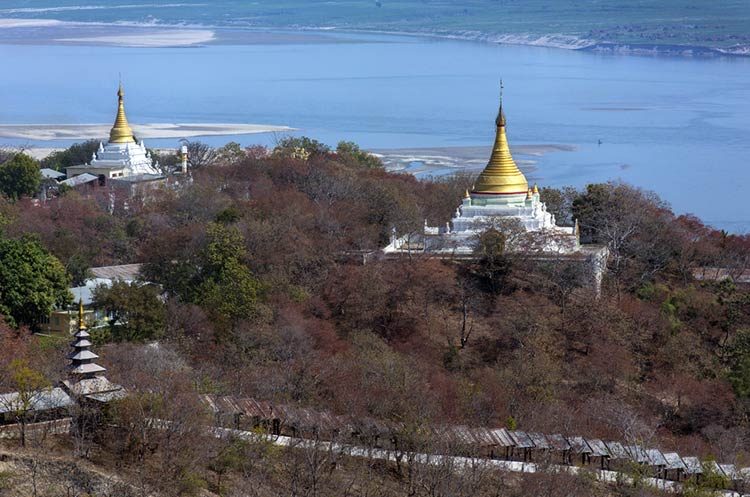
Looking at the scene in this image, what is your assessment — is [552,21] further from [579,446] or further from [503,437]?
[503,437]

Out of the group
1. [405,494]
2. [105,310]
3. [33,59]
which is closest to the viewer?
[405,494]

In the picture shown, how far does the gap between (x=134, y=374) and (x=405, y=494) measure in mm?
4132

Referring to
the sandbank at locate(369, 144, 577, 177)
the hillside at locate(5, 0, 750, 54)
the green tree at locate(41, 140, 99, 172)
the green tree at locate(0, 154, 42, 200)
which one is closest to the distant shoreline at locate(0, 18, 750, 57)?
the hillside at locate(5, 0, 750, 54)

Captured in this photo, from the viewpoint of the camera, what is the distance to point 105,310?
28016 mm

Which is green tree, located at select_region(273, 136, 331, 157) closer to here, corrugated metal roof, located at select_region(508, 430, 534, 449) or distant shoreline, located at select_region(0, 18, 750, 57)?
corrugated metal roof, located at select_region(508, 430, 534, 449)

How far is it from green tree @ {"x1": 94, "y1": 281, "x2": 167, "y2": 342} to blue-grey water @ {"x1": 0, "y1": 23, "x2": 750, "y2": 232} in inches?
922

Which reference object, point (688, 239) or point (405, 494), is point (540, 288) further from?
point (405, 494)

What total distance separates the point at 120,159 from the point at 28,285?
68.0 feet

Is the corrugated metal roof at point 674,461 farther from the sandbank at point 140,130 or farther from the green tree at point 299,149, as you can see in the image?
the sandbank at point 140,130

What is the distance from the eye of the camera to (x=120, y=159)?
48000 millimetres

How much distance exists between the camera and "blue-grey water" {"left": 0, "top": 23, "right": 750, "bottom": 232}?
→ 6122cm

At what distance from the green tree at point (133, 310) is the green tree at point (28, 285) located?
80 cm

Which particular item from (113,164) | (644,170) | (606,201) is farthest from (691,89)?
(606,201)

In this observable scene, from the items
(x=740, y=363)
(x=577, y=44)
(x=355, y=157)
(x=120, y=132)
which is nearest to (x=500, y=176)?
(x=740, y=363)
